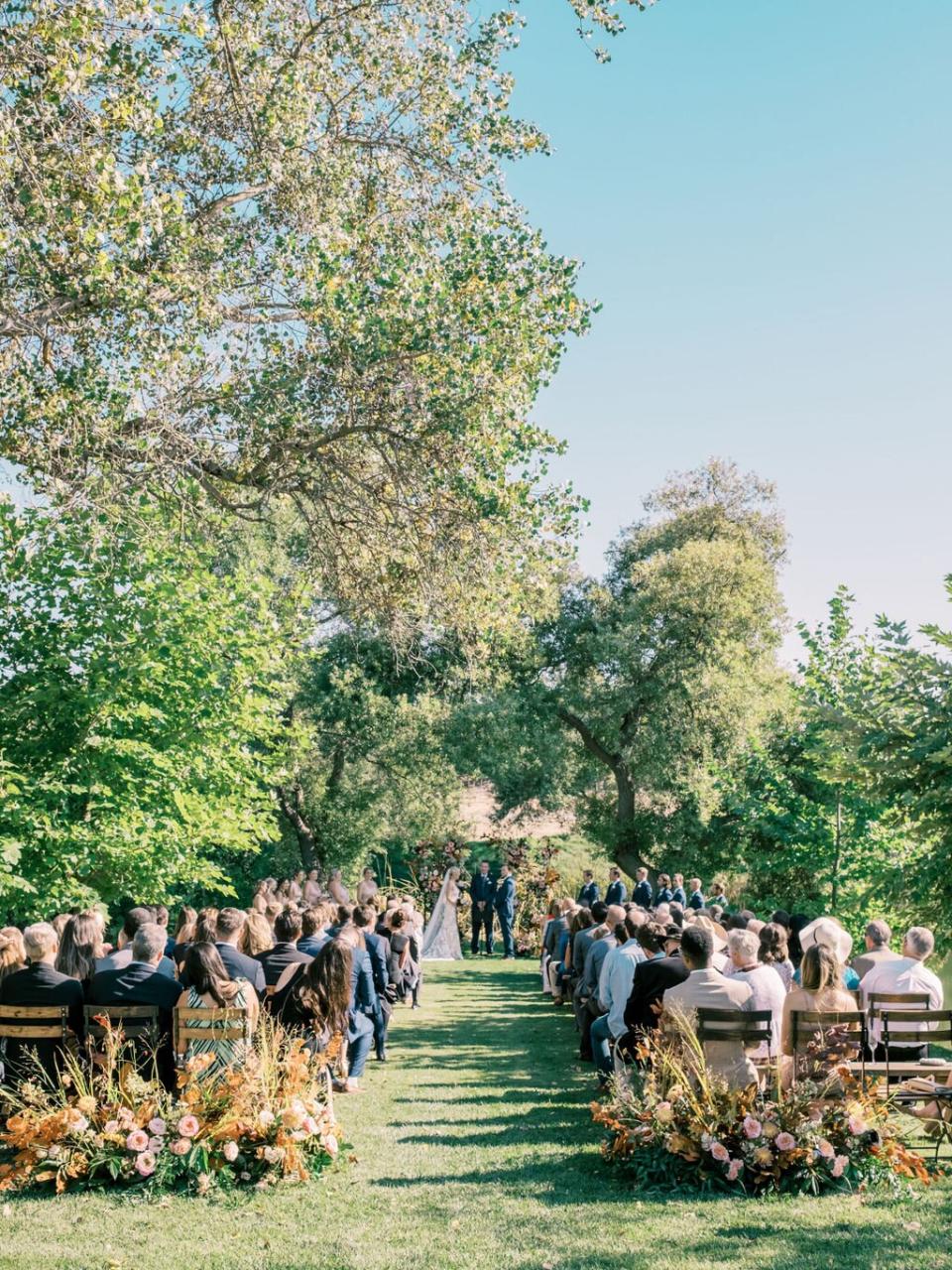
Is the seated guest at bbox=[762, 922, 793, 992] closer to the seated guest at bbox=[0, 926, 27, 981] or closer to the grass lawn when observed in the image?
the grass lawn

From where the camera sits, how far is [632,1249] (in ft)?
18.9

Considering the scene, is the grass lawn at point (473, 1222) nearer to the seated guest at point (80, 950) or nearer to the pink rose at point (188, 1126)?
the pink rose at point (188, 1126)

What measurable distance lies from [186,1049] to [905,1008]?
486cm

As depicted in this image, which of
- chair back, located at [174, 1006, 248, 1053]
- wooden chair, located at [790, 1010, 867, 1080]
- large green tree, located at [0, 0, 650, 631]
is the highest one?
large green tree, located at [0, 0, 650, 631]

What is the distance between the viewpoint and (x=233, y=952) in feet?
26.6

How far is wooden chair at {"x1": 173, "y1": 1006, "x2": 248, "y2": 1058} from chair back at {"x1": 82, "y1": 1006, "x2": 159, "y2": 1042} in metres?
0.15

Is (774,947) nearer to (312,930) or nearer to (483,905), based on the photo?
(312,930)

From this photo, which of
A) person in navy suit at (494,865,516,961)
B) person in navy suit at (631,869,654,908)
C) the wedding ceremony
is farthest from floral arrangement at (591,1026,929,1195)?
person in navy suit at (494,865,516,961)

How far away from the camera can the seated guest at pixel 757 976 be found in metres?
7.52

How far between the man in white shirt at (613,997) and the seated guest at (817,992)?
173 centimetres

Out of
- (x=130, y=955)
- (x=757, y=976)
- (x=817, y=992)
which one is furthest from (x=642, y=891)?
(x=757, y=976)

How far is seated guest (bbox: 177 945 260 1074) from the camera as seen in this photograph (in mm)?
7391

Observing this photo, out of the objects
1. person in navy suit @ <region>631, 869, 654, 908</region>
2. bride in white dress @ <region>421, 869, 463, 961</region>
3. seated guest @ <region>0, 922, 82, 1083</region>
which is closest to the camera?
seated guest @ <region>0, 922, 82, 1083</region>

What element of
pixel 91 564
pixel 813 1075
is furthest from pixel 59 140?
pixel 813 1075
